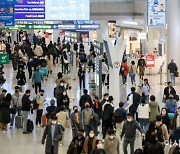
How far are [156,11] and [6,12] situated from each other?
8679 mm

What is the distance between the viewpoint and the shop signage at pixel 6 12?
76.7 ft

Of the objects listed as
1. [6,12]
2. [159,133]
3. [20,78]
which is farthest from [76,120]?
[20,78]

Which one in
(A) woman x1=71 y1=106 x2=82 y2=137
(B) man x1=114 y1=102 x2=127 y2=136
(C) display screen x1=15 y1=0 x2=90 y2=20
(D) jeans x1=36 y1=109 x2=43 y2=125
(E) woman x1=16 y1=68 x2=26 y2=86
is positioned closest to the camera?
(A) woman x1=71 y1=106 x2=82 y2=137

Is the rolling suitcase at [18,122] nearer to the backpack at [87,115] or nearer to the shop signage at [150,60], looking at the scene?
the backpack at [87,115]

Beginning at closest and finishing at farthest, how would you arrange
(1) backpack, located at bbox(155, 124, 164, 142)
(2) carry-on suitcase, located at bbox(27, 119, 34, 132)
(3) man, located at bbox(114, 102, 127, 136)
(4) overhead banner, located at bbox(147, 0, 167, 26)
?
(1) backpack, located at bbox(155, 124, 164, 142), (3) man, located at bbox(114, 102, 127, 136), (2) carry-on suitcase, located at bbox(27, 119, 34, 132), (4) overhead banner, located at bbox(147, 0, 167, 26)

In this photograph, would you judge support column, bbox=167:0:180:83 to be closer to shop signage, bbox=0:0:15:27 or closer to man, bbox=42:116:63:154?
shop signage, bbox=0:0:15:27

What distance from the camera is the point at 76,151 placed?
1276 cm

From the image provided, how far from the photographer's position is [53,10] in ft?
97.7

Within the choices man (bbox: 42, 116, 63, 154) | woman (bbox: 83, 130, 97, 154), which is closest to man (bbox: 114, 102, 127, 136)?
man (bbox: 42, 116, 63, 154)

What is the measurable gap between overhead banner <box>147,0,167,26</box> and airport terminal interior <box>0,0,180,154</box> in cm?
5

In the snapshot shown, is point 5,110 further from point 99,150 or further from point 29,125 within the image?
point 99,150

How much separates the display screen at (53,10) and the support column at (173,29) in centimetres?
411

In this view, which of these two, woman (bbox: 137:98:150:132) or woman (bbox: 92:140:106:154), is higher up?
woman (bbox: 137:98:150:132)

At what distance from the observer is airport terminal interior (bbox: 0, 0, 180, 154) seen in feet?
46.3
